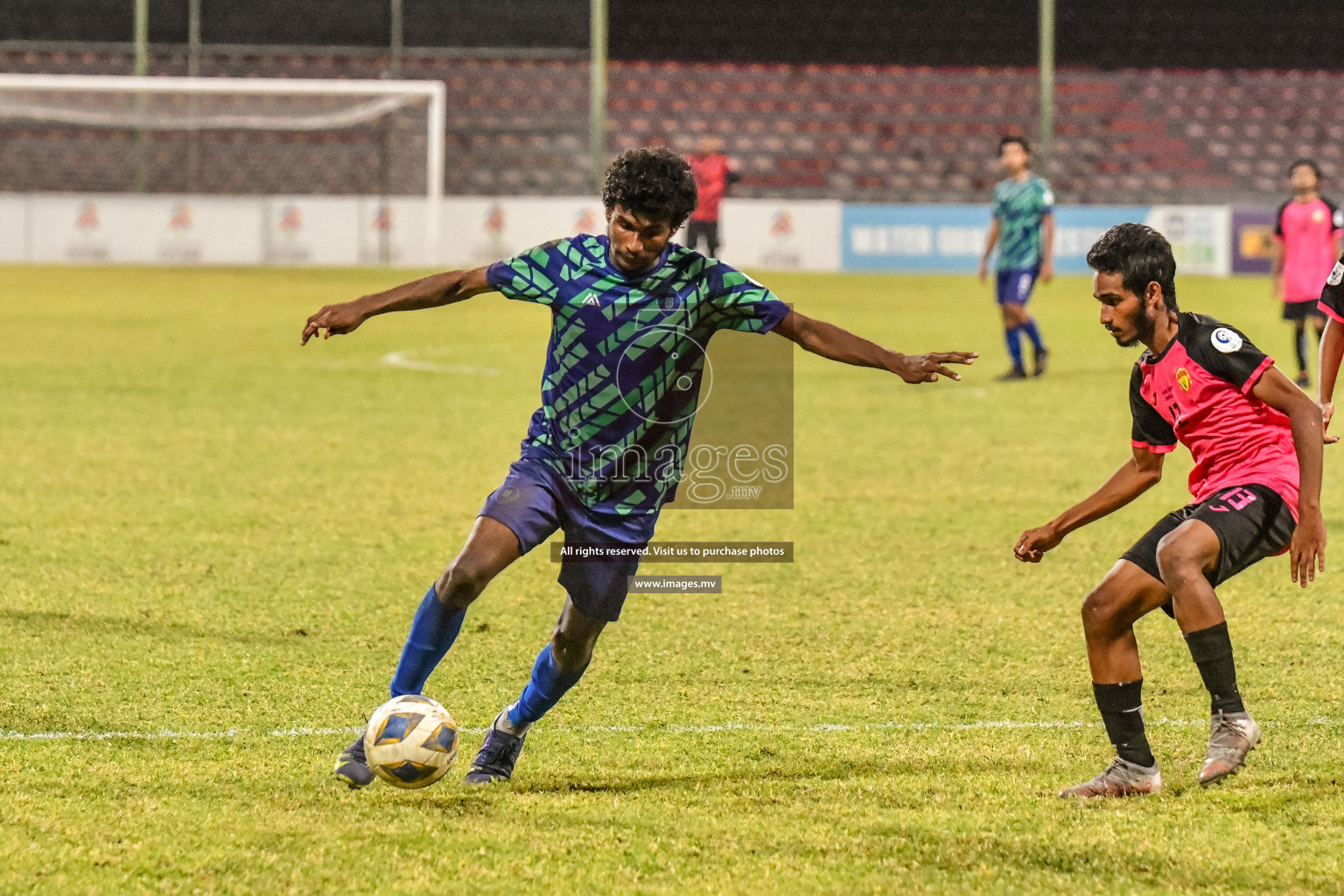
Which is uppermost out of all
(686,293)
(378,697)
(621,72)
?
(621,72)

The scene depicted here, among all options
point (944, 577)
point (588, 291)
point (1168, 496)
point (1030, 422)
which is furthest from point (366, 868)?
point (1030, 422)

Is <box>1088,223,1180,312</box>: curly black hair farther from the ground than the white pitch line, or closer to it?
farther from the ground

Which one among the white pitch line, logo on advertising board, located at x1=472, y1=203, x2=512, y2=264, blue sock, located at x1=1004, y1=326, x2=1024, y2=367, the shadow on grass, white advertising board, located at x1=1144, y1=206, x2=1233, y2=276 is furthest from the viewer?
white advertising board, located at x1=1144, y1=206, x2=1233, y2=276

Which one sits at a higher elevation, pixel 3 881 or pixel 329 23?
pixel 329 23

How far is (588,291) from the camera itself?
4.38m

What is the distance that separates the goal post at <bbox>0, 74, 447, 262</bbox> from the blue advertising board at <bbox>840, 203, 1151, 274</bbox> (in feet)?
20.8

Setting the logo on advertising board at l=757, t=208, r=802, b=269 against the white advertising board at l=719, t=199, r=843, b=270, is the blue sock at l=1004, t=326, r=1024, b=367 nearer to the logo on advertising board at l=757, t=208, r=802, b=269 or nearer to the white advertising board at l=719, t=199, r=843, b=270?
the white advertising board at l=719, t=199, r=843, b=270

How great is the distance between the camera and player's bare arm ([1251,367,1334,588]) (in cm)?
424

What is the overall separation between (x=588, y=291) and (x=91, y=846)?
1785 mm

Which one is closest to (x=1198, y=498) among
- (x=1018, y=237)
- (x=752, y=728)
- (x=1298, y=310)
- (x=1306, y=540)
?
(x=1306, y=540)

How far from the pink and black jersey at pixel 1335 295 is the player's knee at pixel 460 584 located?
3328 millimetres

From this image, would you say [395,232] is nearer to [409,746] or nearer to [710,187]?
[710,187]

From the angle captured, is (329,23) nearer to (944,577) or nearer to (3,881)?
(944,577)

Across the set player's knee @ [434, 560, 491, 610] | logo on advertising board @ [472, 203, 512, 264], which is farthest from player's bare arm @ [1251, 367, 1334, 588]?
logo on advertising board @ [472, 203, 512, 264]
